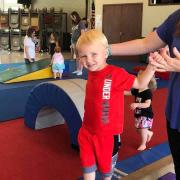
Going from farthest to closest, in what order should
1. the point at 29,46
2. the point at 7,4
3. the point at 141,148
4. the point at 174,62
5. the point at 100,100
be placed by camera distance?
the point at 7,4, the point at 29,46, the point at 141,148, the point at 100,100, the point at 174,62

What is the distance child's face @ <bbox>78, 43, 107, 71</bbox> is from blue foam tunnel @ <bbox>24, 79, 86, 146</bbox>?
1.42 m

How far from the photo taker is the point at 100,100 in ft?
6.28

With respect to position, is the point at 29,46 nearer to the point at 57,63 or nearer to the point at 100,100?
the point at 57,63

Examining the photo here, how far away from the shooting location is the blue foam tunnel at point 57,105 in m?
3.31

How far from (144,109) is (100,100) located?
1.48 m

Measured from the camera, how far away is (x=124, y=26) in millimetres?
10492

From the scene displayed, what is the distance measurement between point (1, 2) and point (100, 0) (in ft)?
27.2

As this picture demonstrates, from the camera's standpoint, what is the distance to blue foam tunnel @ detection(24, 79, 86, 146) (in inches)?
130

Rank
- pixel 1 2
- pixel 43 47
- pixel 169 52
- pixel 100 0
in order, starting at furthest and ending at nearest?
1. pixel 1 2
2. pixel 43 47
3. pixel 100 0
4. pixel 169 52

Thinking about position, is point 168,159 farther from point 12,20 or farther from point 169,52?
point 12,20

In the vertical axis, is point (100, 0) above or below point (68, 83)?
above

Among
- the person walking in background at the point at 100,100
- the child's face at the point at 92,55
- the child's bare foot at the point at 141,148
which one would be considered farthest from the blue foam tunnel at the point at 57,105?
the child's face at the point at 92,55

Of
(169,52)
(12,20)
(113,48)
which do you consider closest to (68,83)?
(113,48)

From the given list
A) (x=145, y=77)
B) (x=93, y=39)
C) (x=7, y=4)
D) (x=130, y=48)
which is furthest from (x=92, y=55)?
(x=7, y=4)
